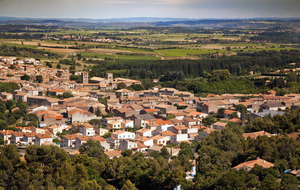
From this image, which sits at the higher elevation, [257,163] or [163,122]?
[257,163]

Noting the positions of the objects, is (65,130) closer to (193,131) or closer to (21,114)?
(21,114)

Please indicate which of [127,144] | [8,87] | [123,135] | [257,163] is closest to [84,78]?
[8,87]

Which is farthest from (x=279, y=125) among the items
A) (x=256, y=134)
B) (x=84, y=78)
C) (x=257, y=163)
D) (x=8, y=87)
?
(x=84, y=78)

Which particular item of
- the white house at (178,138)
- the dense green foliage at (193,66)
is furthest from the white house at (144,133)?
the dense green foliage at (193,66)

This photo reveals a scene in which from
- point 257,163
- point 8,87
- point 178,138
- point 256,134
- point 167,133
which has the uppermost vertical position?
point 257,163

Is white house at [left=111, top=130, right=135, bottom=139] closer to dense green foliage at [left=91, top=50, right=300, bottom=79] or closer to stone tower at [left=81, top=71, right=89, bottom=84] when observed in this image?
stone tower at [left=81, top=71, right=89, bottom=84]

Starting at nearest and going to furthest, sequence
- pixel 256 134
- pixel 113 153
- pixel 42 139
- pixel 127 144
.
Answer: pixel 113 153
pixel 127 144
pixel 256 134
pixel 42 139

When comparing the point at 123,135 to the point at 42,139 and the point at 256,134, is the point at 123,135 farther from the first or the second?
the point at 256,134

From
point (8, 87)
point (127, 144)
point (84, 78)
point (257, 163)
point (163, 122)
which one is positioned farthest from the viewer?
point (84, 78)

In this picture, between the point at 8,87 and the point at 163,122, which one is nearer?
the point at 163,122
